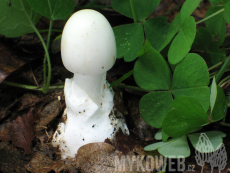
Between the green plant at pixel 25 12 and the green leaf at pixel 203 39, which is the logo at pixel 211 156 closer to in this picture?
the green leaf at pixel 203 39

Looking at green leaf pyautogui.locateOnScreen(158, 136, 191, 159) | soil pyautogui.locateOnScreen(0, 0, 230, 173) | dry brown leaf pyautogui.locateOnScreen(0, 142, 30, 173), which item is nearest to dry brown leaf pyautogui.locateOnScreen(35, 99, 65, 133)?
soil pyautogui.locateOnScreen(0, 0, 230, 173)

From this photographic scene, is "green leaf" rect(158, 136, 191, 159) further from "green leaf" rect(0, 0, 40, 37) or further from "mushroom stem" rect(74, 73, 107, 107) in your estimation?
"green leaf" rect(0, 0, 40, 37)

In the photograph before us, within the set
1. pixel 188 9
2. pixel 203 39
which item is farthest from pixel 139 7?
pixel 203 39

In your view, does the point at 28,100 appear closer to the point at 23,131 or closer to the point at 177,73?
the point at 23,131

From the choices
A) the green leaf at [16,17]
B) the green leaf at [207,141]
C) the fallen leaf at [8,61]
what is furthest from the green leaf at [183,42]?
the fallen leaf at [8,61]

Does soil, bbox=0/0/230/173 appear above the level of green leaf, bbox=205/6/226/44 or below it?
below

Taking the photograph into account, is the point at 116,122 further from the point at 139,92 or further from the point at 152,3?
the point at 152,3
